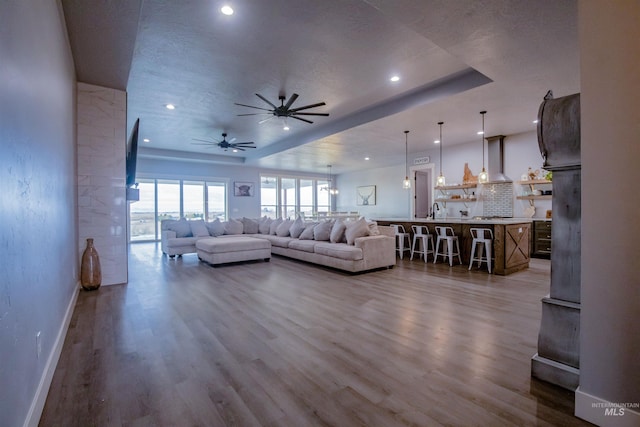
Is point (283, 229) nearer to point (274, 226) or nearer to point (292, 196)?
point (274, 226)

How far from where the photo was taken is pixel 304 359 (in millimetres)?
2148

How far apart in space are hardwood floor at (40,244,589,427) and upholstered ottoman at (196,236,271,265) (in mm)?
1558

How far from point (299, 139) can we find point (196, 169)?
4840mm

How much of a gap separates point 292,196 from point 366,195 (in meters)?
3.36

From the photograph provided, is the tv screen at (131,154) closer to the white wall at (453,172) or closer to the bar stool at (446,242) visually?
the bar stool at (446,242)

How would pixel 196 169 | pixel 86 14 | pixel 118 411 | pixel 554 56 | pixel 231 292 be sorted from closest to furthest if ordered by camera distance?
pixel 118 411
pixel 86 14
pixel 554 56
pixel 231 292
pixel 196 169

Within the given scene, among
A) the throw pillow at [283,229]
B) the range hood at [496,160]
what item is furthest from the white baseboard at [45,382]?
the range hood at [496,160]

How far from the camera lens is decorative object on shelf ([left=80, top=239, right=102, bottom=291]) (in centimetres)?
396

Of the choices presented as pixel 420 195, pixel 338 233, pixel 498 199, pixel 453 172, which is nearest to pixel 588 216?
pixel 338 233

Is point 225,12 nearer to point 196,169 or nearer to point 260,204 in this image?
point 196,169

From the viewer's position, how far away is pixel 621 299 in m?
1.40

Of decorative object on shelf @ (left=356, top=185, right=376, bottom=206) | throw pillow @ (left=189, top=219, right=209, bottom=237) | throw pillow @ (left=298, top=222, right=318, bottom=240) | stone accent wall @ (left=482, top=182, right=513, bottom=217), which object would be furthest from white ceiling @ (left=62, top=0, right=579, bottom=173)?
decorative object on shelf @ (left=356, top=185, right=376, bottom=206)

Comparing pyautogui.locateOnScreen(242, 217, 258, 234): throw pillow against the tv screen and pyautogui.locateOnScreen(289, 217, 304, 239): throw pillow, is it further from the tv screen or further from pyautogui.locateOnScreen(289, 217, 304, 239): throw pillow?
the tv screen

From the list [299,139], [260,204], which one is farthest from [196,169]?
[299,139]
